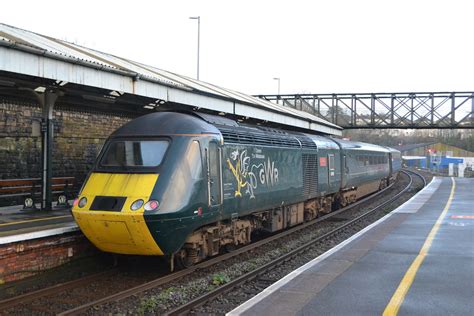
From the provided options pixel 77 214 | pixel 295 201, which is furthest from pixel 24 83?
pixel 295 201

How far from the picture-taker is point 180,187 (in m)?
8.26

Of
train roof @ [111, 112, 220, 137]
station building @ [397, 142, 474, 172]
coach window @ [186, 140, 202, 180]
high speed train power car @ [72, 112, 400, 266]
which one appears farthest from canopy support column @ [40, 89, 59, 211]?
station building @ [397, 142, 474, 172]

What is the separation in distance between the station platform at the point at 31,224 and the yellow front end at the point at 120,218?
0.85 metres


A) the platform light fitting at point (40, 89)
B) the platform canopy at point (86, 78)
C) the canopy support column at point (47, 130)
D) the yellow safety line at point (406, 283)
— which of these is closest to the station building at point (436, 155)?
the platform canopy at point (86, 78)

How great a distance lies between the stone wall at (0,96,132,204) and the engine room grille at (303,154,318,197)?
658cm

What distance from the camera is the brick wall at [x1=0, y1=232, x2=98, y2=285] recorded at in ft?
26.2

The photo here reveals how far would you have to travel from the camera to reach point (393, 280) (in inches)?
299

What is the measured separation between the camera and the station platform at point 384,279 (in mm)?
6207

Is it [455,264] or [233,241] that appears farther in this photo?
[233,241]

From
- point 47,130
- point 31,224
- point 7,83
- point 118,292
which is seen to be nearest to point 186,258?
point 118,292

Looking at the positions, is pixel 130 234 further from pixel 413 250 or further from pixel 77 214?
pixel 413 250

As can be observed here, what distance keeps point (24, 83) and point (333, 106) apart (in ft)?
112

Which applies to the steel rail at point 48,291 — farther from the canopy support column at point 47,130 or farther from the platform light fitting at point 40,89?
the platform light fitting at point 40,89

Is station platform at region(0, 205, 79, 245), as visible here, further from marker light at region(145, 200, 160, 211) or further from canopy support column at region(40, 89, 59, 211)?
marker light at region(145, 200, 160, 211)
